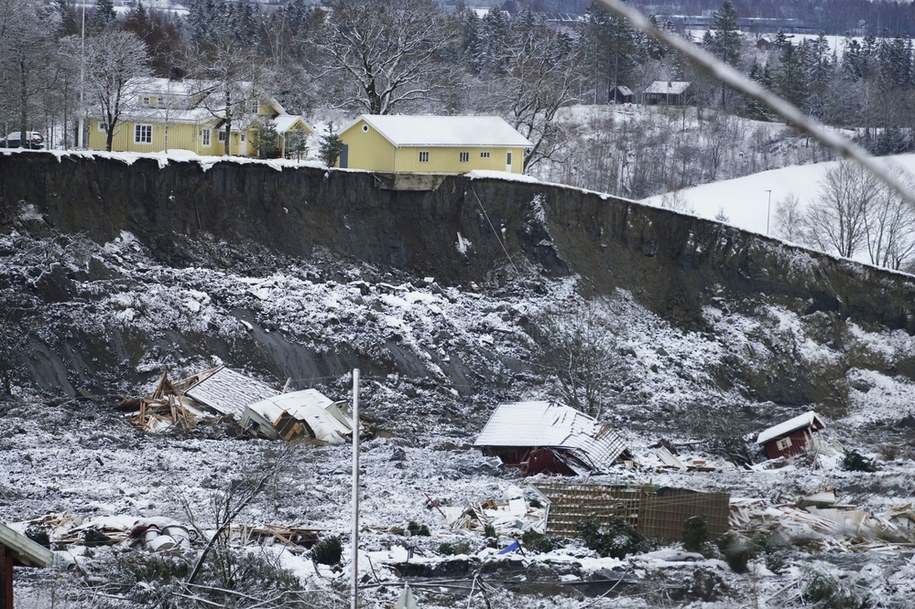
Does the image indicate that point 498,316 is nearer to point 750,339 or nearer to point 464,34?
point 750,339

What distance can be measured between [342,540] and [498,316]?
20547 millimetres

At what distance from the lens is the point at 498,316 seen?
4016 centimetres

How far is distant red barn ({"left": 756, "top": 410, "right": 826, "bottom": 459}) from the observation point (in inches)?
1273

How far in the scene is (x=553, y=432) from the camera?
2959 centimetres

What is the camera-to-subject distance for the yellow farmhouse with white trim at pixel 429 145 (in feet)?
146

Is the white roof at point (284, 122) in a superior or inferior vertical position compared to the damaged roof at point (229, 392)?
superior

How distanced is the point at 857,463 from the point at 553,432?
7.09 metres

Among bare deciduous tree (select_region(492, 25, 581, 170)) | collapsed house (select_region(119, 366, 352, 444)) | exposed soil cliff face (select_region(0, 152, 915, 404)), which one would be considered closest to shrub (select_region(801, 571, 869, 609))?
collapsed house (select_region(119, 366, 352, 444))

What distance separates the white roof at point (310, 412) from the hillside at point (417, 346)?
0.96m

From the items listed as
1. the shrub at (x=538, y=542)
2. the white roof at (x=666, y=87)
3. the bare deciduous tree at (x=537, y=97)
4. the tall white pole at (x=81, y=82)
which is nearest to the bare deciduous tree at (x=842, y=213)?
the bare deciduous tree at (x=537, y=97)

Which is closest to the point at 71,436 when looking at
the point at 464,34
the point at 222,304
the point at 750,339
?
the point at 222,304

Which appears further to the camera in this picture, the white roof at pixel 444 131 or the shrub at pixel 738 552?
the white roof at pixel 444 131

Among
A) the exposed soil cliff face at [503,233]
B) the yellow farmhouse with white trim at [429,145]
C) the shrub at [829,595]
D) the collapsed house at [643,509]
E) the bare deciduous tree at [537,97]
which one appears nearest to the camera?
the shrub at [829,595]

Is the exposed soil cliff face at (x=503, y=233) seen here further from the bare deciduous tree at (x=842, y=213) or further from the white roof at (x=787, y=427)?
the white roof at (x=787, y=427)
